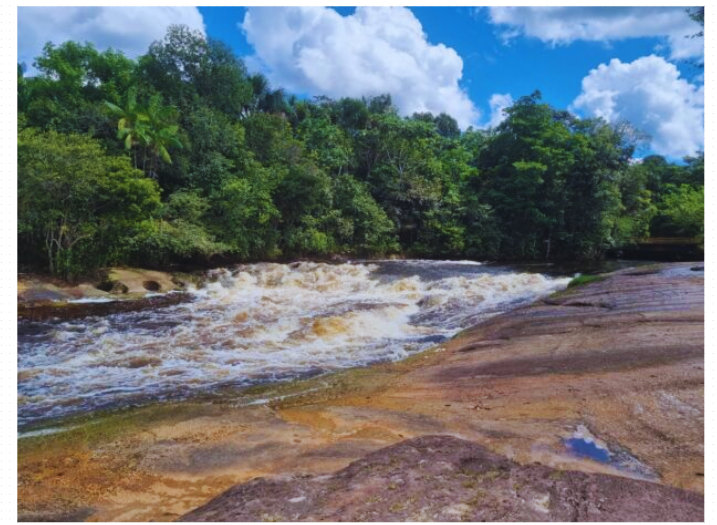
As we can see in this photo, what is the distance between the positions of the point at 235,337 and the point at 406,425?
7.36m

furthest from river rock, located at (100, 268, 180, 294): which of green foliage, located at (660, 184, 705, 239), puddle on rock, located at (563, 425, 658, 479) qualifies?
green foliage, located at (660, 184, 705, 239)

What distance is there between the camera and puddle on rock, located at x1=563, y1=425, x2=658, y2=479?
4039 millimetres

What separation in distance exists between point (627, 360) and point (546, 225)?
3445 centimetres

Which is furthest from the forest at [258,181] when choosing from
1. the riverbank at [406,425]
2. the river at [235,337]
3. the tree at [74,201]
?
the riverbank at [406,425]

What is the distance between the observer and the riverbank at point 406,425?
3992mm

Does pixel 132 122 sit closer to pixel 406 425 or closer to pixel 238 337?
pixel 238 337

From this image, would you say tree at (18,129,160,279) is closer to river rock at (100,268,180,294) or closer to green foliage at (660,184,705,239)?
river rock at (100,268,180,294)

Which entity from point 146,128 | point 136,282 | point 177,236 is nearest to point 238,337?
point 136,282

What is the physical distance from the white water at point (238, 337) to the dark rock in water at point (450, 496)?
16.4 feet

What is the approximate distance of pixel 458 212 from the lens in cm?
3956

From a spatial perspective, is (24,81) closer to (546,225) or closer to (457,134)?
(546,225)

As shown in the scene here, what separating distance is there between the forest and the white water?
5889 millimetres

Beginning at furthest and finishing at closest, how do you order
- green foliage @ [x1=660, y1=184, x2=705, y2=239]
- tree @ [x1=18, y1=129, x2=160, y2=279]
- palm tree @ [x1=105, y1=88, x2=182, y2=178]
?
green foliage @ [x1=660, y1=184, x2=705, y2=239], palm tree @ [x1=105, y1=88, x2=182, y2=178], tree @ [x1=18, y1=129, x2=160, y2=279]

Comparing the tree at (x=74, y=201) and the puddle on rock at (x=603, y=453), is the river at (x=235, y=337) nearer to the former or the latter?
the tree at (x=74, y=201)
